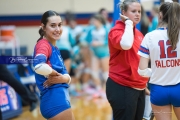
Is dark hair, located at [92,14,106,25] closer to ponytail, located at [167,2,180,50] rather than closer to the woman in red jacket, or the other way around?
the woman in red jacket

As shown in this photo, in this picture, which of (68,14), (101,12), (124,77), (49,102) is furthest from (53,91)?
(68,14)

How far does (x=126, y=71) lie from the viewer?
13.4 ft

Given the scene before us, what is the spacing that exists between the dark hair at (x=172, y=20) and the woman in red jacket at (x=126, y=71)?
0.41 metres

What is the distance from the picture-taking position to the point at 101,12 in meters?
9.45

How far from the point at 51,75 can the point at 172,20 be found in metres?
1.12

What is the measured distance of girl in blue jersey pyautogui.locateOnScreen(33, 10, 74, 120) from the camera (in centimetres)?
344

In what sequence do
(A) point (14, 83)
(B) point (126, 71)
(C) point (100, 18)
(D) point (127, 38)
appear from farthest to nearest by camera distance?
(C) point (100, 18), (A) point (14, 83), (B) point (126, 71), (D) point (127, 38)

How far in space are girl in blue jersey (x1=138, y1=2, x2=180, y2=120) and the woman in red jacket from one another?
1.29ft

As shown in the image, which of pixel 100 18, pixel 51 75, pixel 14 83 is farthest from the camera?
pixel 100 18

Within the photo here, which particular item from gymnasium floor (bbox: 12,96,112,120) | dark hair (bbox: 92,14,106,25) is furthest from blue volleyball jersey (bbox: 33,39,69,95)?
dark hair (bbox: 92,14,106,25)

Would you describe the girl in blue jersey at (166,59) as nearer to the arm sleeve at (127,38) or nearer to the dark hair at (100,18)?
the arm sleeve at (127,38)

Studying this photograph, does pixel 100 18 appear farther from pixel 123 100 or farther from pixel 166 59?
pixel 166 59

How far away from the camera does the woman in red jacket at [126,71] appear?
13.3 ft

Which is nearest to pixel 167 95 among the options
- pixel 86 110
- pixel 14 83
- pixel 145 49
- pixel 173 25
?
pixel 145 49
